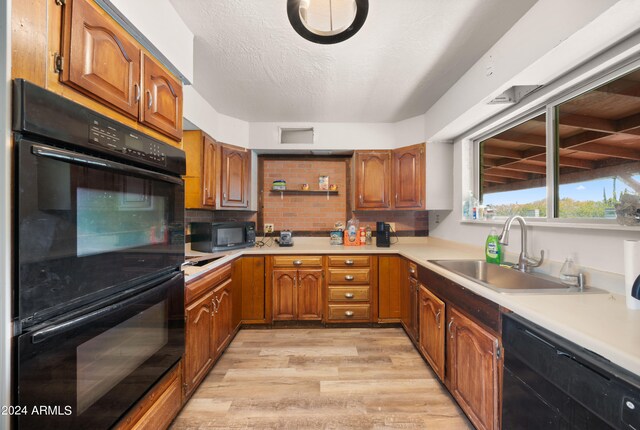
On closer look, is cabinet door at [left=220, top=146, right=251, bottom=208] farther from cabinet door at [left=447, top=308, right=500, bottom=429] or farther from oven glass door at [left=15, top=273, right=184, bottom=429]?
cabinet door at [left=447, top=308, right=500, bottom=429]

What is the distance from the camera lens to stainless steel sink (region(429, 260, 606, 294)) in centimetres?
119

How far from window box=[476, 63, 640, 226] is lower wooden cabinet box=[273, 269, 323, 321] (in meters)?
1.88

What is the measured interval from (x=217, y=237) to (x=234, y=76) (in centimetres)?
144

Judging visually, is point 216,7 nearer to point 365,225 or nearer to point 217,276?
point 217,276

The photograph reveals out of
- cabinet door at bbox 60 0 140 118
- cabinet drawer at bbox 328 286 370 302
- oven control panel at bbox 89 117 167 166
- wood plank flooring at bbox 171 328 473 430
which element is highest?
cabinet door at bbox 60 0 140 118

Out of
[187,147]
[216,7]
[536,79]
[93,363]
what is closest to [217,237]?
[187,147]

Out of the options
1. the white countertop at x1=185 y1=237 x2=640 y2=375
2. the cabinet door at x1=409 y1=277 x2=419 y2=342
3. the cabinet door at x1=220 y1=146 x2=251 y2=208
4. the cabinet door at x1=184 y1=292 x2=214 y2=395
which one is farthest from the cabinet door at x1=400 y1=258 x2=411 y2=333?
the cabinet door at x1=220 y1=146 x2=251 y2=208

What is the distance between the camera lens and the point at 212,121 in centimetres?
251

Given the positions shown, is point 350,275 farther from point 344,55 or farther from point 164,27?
point 164,27

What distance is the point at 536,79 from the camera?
1.41 m

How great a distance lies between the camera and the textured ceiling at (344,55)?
4.39 ft

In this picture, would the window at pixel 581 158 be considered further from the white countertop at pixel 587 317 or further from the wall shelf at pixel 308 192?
the wall shelf at pixel 308 192

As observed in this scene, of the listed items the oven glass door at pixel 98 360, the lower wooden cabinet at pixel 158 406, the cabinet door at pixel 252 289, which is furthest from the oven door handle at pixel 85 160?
the cabinet door at pixel 252 289

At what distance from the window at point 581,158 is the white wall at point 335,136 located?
3.79ft
